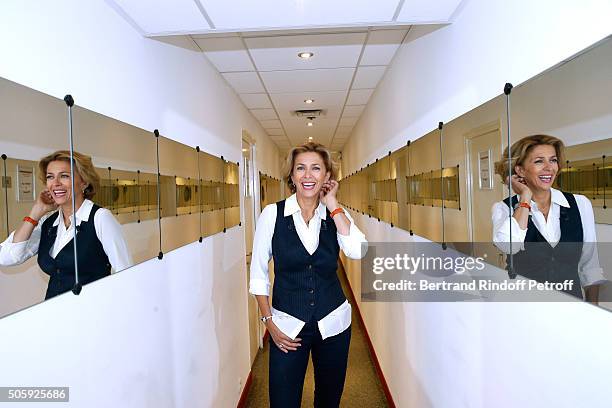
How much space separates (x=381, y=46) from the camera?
10.7 feet

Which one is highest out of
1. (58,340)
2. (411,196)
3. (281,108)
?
(281,108)

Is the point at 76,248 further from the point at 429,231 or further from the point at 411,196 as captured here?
the point at 411,196

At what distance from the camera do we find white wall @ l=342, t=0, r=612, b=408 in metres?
1.14

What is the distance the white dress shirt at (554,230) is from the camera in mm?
1035

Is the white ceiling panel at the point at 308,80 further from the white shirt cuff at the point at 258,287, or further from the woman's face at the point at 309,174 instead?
the white shirt cuff at the point at 258,287

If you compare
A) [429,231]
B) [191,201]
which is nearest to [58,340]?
[191,201]

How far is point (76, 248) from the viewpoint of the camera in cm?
145

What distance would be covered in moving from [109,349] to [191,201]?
122cm

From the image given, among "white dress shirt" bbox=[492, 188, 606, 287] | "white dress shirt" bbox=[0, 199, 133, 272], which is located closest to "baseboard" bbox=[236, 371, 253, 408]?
"white dress shirt" bbox=[0, 199, 133, 272]

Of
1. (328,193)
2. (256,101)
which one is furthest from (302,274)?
(256,101)

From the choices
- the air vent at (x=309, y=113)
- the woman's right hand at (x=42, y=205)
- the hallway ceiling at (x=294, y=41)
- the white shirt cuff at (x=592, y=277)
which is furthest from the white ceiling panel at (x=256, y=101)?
the white shirt cuff at (x=592, y=277)

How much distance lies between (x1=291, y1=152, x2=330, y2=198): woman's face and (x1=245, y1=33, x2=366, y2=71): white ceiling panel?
1.11m

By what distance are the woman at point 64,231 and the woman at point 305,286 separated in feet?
2.99

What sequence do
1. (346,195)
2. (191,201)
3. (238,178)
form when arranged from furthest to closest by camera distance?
1. (346,195)
2. (238,178)
3. (191,201)
